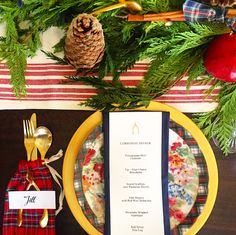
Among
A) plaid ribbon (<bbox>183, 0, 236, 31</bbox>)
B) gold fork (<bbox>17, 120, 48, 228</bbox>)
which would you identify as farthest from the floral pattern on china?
plaid ribbon (<bbox>183, 0, 236, 31</bbox>)

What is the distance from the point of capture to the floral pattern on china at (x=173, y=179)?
71 cm

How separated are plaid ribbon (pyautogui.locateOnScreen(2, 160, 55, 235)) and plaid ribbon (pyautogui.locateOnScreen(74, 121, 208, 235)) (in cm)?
7

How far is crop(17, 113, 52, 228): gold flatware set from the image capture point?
726mm

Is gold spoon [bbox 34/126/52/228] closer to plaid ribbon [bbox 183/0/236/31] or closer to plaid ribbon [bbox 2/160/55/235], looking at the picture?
plaid ribbon [bbox 2/160/55/235]

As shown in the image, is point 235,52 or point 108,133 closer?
point 235,52

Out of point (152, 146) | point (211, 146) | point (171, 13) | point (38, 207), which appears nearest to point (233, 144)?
point (211, 146)

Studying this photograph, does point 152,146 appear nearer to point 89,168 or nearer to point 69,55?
point 89,168

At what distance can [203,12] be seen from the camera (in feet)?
1.91

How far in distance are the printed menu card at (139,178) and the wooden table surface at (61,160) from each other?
90 millimetres

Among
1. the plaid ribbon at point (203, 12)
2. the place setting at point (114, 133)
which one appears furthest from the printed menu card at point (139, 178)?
the plaid ribbon at point (203, 12)

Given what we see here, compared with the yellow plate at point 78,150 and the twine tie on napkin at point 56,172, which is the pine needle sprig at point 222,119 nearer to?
the yellow plate at point 78,150

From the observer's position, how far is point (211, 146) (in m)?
0.72

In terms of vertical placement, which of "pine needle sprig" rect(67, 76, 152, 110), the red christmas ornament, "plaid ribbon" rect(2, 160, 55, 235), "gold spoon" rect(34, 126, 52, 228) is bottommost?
"plaid ribbon" rect(2, 160, 55, 235)

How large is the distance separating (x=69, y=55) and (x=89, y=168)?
247 millimetres
